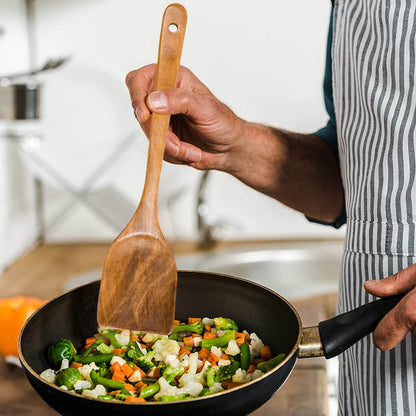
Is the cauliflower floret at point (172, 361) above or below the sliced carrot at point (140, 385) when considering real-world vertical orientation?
above

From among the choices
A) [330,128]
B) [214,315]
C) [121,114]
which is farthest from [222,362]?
[121,114]

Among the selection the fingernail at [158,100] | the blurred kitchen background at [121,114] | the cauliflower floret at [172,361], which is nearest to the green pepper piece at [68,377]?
the cauliflower floret at [172,361]

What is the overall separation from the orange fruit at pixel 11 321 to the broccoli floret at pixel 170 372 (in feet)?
1.75

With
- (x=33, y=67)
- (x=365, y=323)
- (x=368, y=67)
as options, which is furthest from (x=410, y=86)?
(x=33, y=67)

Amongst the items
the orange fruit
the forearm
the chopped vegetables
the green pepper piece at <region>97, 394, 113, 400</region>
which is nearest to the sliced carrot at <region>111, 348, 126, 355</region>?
the chopped vegetables

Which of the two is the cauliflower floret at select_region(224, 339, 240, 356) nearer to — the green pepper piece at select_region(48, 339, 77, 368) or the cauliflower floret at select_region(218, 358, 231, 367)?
the cauliflower floret at select_region(218, 358, 231, 367)

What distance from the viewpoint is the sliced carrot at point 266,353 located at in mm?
764

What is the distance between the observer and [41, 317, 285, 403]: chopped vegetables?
2.23 ft

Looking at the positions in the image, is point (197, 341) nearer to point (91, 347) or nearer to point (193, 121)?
point (91, 347)

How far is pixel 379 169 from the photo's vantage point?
31.4 inches

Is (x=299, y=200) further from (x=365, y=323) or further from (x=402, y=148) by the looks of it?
(x=365, y=323)

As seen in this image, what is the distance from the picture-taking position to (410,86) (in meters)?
0.77

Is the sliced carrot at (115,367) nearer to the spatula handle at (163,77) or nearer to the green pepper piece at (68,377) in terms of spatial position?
the green pepper piece at (68,377)

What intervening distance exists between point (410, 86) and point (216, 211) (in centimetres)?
158
